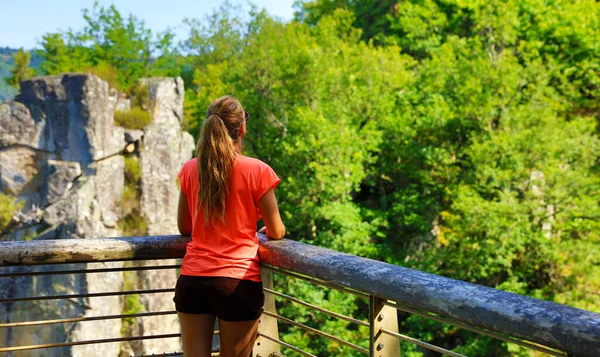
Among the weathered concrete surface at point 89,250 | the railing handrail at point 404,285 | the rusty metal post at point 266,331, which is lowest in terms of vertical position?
the rusty metal post at point 266,331

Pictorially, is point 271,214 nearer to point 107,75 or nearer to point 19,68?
point 107,75

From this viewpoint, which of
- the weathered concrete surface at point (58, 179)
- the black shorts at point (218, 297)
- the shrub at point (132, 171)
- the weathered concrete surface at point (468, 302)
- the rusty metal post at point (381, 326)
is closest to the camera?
the weathered concrete surface at point (468, 302)

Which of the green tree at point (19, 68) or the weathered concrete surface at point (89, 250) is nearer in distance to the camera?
the weathered concrete surface at point (89, 250)

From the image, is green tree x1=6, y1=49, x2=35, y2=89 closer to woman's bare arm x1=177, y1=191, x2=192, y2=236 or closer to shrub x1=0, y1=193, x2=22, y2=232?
shrub x1=0, y1=193, x2=22, y2=232

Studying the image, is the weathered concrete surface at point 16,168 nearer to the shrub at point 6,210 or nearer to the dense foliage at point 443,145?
the shrub at point 6,210

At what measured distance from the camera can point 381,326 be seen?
7.73ft

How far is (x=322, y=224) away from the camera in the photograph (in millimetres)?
21266

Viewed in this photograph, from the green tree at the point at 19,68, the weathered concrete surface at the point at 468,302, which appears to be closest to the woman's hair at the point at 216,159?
the weathered concrete surface at the point at 468,302

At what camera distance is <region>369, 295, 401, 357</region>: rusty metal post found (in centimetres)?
234

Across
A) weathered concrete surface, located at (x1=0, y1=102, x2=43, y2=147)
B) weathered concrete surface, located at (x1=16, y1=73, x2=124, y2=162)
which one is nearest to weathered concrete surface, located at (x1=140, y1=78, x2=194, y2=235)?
weathered concrete surface, located at (x1=16, y1=73, x2=124, y2=162)

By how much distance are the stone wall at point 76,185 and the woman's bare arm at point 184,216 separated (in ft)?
58.1

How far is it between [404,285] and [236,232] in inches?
36.0

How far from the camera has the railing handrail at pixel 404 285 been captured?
159cm

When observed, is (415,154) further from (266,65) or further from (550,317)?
(550,317)
